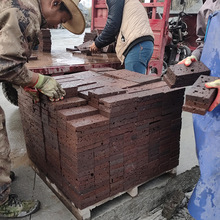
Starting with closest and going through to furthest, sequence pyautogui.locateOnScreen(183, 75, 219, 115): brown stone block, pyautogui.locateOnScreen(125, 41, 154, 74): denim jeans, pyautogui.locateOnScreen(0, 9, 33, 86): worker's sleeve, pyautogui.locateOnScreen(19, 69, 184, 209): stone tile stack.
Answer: pyautogui.locateOnScreen(183, 75, 219, 115): brown stone block → pyautogui.locateOnScreen(0, 9, 33, 86): worker's sleeve → pyautogui.locateOnScreen(19, 69, 184, 209): stone tile stack → pyautogui.locateOnScreen(125, 41, 154, 74): denim jeans

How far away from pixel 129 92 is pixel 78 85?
56 centimetres

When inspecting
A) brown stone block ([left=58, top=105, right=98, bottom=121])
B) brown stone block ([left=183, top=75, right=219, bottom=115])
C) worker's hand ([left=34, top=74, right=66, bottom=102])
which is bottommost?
brown stone block ([left=58, top=105, right=98, bottom=121])

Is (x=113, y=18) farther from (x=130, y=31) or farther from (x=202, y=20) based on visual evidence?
(x=202, y=20)

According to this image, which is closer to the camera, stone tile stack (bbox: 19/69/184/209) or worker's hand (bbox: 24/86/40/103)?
stone tile stack (bbox: 19/69/184/209)

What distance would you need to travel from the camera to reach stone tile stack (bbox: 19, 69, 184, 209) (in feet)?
6.89

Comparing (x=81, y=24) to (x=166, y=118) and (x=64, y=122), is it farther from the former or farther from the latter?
(x=166, y=118)

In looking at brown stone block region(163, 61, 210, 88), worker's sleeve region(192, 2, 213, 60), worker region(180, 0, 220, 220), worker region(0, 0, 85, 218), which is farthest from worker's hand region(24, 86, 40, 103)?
worker's sleeve region(192, 2, 213, 60)

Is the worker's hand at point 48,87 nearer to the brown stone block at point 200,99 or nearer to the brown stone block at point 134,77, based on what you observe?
the brown stone block at point 134,77

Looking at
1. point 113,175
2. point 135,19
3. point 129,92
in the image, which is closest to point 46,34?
point 135,19

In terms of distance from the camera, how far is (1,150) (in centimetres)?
226

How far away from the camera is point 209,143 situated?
1.96 meters

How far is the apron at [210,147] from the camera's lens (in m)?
1.89

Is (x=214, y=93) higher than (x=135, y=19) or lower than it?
lower

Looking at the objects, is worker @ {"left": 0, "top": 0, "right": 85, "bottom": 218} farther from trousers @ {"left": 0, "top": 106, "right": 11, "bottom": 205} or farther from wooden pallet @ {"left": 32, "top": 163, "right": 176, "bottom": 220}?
wooden pallet @ {"left": 32, "top": 163, "right": 176, "bottom": 220}
